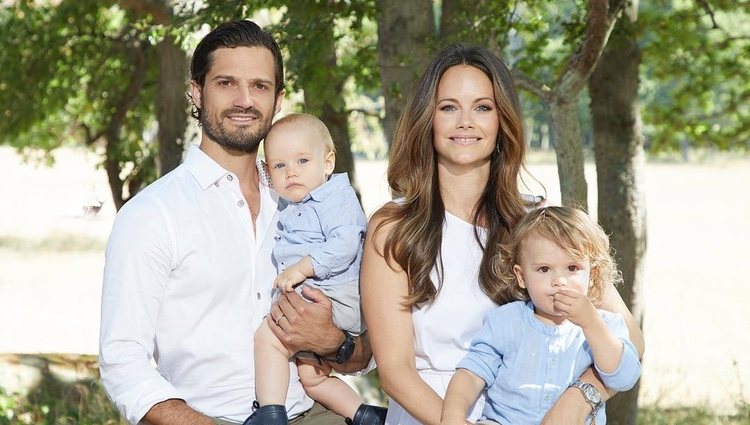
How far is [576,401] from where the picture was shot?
335 centimetres

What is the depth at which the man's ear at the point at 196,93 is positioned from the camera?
392 centimetres

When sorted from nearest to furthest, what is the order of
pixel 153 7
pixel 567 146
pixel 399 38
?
pixel 567 146
pixel 399 38
pixel 153 7

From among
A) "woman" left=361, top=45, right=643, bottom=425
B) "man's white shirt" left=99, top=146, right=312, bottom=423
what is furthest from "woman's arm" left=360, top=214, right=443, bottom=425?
"man's white shirt" left=99, top=146, right=312, bottom=423

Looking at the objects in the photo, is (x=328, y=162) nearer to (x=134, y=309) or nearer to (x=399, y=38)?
(x=134, y=309)

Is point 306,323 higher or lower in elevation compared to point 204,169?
lower

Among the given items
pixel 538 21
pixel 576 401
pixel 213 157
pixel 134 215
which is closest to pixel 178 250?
pixel 134 215

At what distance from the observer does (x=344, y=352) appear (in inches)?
152

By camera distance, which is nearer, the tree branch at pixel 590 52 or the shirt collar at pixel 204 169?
the shirt collar at pixel 204 169

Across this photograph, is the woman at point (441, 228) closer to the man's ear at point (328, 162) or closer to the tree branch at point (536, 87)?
the man's ear at point (328, 162)

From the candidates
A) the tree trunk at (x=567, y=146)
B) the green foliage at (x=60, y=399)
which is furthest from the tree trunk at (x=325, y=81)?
the green foliage at (x=60, y=399)

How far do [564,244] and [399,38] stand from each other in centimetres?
418

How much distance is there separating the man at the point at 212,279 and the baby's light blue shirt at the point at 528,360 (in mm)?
641

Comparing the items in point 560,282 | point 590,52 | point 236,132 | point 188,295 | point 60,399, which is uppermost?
point 590,52

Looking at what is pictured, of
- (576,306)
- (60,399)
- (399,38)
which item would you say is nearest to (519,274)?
(576,306)
